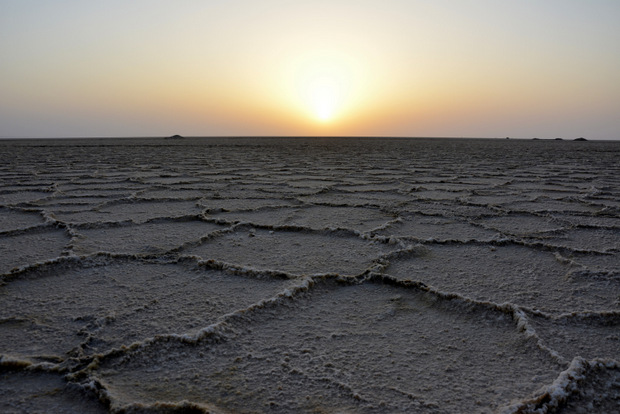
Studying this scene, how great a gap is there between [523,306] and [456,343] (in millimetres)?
242

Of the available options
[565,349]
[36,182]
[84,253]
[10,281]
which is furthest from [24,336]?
[36,182]

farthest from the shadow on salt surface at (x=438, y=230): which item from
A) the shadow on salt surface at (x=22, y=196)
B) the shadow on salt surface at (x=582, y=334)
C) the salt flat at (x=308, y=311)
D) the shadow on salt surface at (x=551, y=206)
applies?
the shadow on salt surface at (x=22, y=196)

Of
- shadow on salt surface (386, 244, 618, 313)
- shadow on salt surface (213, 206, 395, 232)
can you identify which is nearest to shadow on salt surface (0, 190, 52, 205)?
shadow on salt surface (213, 206, 395, 232)

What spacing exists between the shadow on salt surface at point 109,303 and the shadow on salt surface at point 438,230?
670 millimetres

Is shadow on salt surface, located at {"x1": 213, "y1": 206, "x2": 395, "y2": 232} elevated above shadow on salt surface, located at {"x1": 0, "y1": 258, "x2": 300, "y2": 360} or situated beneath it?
elevated above

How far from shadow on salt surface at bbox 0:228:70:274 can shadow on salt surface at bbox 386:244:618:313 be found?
1015mm

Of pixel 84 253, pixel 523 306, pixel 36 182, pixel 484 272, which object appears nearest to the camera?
pixel 523 306

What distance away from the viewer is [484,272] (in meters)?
1.23

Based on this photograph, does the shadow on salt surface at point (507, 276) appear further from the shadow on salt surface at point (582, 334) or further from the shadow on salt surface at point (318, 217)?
the shadow on salt surface at point (318, 217)

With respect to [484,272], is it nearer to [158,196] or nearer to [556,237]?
[556,237]

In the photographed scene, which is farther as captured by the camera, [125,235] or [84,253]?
[125,235]

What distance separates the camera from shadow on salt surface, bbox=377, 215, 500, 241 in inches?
63.5

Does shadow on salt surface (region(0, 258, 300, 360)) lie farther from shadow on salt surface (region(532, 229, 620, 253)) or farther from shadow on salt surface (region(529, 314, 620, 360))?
shadow on salt surface (region(532, 229, 620, 253))

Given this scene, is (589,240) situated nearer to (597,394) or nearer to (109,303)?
(597,394)
